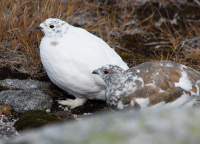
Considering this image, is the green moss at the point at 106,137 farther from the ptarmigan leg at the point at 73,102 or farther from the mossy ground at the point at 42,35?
the ptarmigan leg at the point at 73,102

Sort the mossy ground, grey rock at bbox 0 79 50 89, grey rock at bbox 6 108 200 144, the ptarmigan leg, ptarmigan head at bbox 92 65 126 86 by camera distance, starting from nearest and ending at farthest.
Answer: grey rock at bbox 6 108 200 144 < ptarmigan head at bbox 92 65 126 86 < the ptarmigan leg < grey rock at bbox 0 79 50 89 < the mossy ground

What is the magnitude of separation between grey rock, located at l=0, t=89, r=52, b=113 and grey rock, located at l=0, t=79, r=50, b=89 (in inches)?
13.4

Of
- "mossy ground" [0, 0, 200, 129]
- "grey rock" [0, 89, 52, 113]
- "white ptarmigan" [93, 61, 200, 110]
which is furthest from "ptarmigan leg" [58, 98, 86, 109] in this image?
"white ptarmigan" [93, 61, 200, 110]

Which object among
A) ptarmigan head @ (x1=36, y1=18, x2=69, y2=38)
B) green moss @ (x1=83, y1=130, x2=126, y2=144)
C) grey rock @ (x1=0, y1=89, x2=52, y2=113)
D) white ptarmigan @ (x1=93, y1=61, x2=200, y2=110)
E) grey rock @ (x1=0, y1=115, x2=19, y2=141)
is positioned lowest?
grey rock @ (x1=0, y1=115, x2=19, y2=141)

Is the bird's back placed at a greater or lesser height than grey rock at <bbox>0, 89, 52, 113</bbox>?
greater

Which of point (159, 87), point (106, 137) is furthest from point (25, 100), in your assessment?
point (106, 137)

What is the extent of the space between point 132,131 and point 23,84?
2969 mm

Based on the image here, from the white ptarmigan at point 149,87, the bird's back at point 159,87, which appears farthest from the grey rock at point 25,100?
the bird's back at point 159,87

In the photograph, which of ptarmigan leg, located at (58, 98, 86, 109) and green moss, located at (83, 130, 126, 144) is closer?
green moss, located at (83, 130, 126, 144)

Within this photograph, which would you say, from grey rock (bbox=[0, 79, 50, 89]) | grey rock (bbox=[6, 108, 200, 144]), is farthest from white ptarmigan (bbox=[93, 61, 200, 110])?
grey rock (bbox=[6, 108, 200, 144])

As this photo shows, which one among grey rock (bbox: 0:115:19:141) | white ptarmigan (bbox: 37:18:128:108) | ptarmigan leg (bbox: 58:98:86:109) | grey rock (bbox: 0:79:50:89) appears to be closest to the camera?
grey rock (bbox: 0:115:19:141)

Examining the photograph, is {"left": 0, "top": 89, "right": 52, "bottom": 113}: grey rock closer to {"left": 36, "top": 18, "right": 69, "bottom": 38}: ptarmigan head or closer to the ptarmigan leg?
the ptarmigan leg

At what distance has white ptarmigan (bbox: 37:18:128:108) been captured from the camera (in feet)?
10.0

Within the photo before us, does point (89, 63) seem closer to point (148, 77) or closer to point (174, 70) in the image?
point (148, 77)
